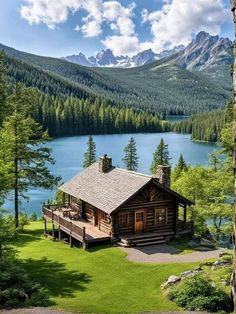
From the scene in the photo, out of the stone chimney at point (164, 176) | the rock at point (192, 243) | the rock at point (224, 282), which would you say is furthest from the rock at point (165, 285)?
the stone chimney at point (164, 176)

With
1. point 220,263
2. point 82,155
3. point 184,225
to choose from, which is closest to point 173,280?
point 220,263

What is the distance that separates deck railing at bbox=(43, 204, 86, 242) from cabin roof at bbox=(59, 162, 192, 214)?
2382 millimetres

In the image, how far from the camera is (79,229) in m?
34.9

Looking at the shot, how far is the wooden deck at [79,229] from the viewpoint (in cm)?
3462

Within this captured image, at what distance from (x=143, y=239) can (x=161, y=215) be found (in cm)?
312

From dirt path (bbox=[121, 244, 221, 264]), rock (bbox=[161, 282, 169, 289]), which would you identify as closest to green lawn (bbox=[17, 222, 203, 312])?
rock (bbox=[161, 282, 169, 289])

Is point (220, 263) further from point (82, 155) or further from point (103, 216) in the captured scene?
point (82, 155)

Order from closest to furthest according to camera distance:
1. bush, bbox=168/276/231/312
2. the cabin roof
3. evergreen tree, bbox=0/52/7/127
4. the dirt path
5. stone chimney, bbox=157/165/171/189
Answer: bush, bbox=168/276/231/312 < the dirt path < the cabin roof < evergreen tree, bbox=0/52/7/127 < stone chimney, bbox=157/165/171/189

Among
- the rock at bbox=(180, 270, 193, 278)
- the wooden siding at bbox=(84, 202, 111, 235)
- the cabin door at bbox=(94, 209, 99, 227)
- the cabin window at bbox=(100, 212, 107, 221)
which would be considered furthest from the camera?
the cabin door at bbox=(94, 209, 99, 227)

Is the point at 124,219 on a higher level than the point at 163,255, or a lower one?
higher

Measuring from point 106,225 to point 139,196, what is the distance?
359 centimetres

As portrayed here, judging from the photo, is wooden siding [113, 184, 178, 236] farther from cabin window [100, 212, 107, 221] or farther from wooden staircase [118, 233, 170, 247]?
cabin window [100, 212, 107, 221]

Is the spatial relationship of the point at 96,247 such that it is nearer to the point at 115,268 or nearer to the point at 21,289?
the point at 115,268

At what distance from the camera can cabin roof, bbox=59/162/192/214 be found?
3566 cm
